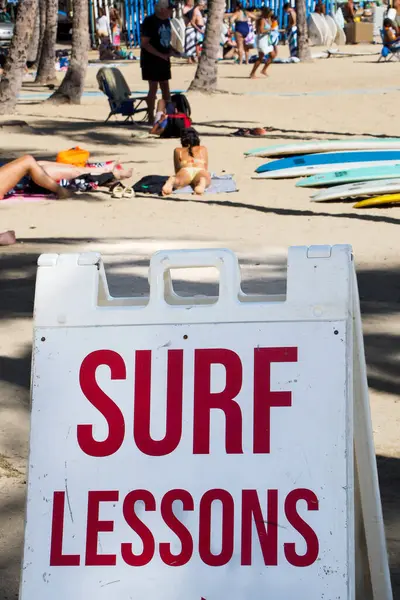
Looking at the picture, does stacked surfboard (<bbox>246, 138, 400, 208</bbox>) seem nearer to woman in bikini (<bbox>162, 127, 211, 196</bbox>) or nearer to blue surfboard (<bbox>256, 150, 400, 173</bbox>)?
blue surfboard (<bbox>256, 150, 400, 173</bbox>)

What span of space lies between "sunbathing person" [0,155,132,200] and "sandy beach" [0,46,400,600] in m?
0.18

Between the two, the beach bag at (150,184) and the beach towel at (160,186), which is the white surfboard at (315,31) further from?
the beach bag at (150,184)

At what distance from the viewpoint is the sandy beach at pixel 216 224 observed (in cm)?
468

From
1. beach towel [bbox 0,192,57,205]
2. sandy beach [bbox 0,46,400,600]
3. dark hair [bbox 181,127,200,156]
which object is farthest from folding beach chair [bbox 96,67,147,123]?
beach towel [bbox 0,192,57,205]

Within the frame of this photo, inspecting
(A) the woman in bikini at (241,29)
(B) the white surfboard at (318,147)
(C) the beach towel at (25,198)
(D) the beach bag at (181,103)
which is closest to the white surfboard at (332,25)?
(A) the woman in bikini at (241,29)

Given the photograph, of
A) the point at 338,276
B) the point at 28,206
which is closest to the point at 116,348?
the point at 338,276

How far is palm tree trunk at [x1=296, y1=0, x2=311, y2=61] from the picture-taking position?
92.4 ft

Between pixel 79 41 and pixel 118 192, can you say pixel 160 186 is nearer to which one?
pixel 118 192

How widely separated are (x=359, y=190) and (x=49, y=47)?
13.5m

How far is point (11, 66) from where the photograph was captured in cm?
1775

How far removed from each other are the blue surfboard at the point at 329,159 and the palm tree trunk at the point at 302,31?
14881mm

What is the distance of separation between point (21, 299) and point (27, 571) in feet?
14.5

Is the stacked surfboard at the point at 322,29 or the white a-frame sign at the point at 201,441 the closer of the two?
the white a-frame sign at the point at 201,441

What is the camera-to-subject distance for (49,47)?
77.3 ft
